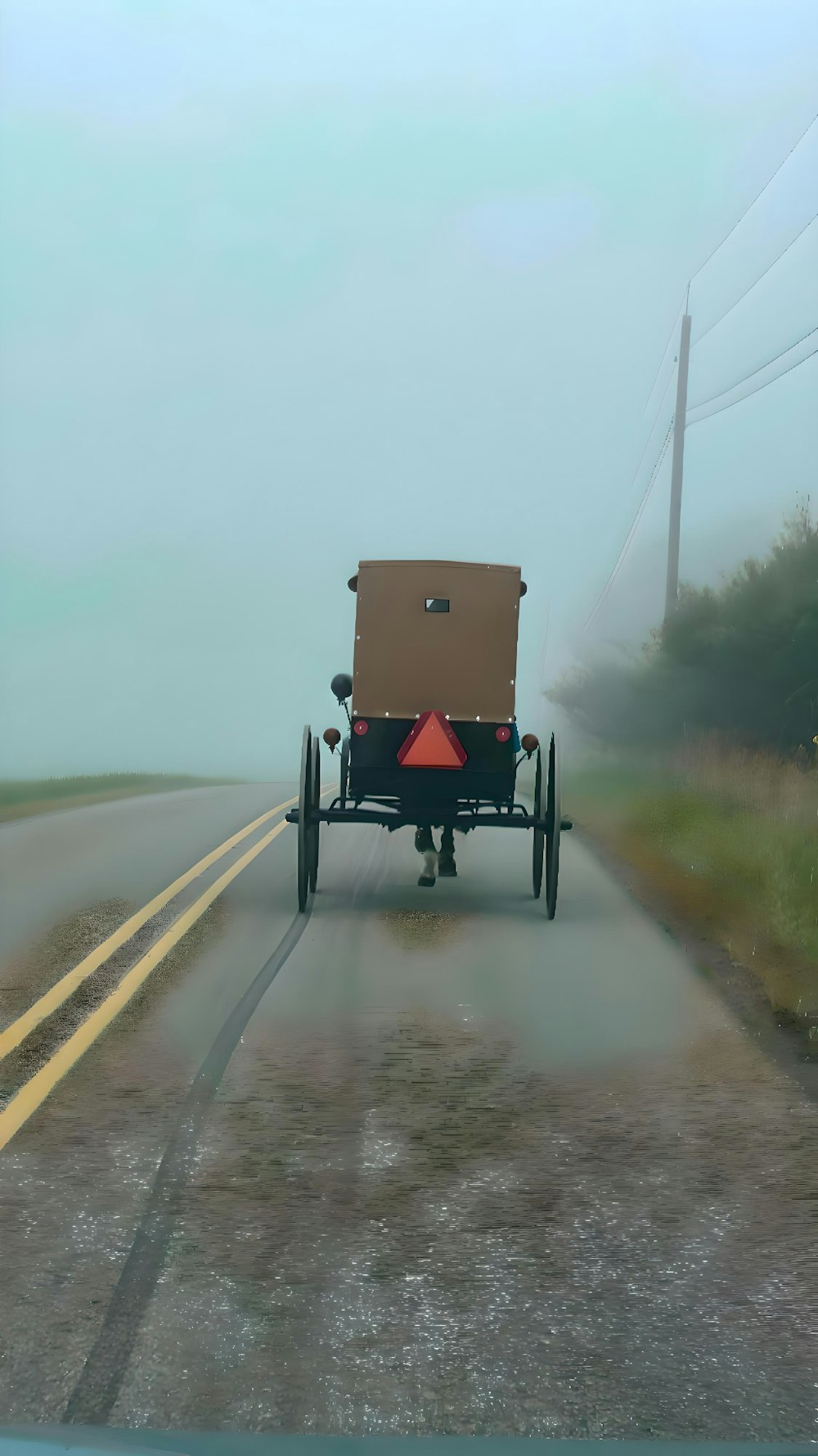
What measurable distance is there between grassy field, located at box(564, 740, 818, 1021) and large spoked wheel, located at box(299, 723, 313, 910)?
126 inches

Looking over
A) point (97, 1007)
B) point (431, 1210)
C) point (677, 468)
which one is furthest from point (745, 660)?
point (431, 1210)

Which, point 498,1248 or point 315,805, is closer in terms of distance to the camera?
point 498,1248

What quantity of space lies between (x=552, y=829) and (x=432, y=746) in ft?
4.10

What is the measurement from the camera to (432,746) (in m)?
12.9

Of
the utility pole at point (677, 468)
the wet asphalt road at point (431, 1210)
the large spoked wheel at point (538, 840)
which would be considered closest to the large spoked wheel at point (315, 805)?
the large spoked wheel at point (538, 840)

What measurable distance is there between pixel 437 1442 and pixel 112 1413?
108 cm

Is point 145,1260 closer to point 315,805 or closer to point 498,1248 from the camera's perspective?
Result: point 498,1248

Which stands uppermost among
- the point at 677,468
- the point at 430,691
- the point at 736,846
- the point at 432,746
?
the point at 677,468

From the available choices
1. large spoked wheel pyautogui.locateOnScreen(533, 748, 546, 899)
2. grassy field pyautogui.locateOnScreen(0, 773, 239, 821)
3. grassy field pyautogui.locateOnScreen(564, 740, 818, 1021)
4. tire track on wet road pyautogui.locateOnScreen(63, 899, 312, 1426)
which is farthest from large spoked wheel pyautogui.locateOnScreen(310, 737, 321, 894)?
grassy field pyautogui.locateOnScreen(0, 773, 239, 821)

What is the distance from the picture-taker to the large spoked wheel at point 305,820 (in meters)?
12.3

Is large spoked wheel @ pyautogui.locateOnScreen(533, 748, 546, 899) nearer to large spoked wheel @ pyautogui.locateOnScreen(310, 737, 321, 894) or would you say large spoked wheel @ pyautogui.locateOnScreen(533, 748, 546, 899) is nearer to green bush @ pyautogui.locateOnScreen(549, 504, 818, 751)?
large spoked wheel @ pyautogui.locateOnScreen(310, 737, 321, 894)

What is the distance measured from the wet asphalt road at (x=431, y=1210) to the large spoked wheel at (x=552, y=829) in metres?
1.94

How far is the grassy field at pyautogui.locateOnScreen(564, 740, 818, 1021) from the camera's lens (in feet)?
34.6

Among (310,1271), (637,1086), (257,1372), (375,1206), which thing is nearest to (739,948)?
(637,1086)
